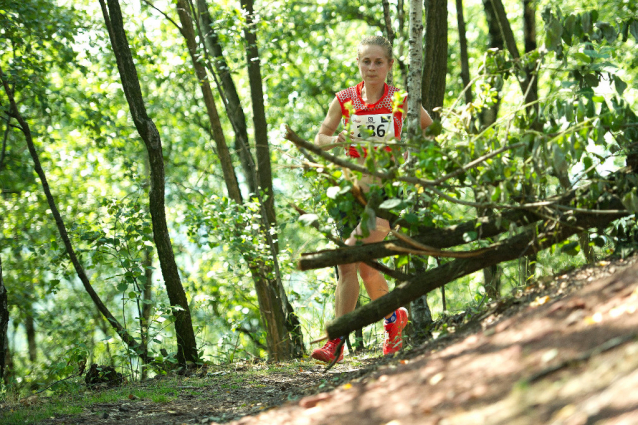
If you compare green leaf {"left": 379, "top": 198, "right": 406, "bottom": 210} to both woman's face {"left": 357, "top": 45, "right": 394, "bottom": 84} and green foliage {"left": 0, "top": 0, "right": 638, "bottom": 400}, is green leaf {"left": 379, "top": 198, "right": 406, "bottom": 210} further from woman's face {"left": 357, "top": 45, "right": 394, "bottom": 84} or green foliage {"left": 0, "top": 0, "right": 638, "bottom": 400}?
woman's face {"left": 357, "top": 45, "right": 394, "bottom": 84}

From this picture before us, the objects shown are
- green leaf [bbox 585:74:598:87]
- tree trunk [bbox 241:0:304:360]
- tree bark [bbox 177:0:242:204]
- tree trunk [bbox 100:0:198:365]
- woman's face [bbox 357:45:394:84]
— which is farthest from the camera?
tree bark [bbox 177:0:242:204]

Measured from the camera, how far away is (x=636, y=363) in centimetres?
164

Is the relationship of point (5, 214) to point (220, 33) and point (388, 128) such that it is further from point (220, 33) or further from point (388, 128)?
point (388, 128)

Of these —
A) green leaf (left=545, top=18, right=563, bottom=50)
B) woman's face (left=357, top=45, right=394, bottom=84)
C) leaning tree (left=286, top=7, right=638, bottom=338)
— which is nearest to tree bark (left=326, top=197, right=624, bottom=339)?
leaning tree (left=286, top=7, right=638, bottom=338)

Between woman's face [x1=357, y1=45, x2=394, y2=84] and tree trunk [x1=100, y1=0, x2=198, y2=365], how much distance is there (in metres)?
2.12

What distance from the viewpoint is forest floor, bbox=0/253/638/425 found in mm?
1645

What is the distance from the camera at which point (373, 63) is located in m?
4.12

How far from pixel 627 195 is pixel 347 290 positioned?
6.30 ft

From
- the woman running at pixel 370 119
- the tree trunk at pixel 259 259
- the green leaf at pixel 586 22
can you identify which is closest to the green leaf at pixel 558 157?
the green leaf at pixel 586 22

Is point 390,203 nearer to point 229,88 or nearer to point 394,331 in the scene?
point 394,331

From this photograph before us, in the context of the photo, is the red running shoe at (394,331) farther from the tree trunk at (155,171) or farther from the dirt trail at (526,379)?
the tree trunk at (155,171)

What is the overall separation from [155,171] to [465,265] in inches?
126

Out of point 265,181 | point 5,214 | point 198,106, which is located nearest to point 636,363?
point 265,181

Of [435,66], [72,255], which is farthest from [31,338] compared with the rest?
[435,66]
